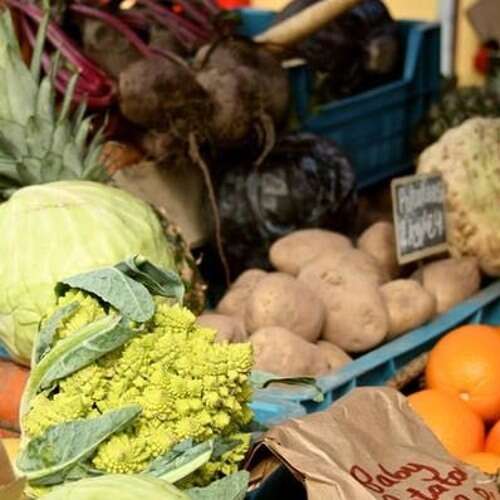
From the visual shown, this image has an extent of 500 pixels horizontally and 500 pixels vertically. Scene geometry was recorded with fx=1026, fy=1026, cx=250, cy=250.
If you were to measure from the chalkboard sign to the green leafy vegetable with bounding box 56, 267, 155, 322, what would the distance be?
0.87 m

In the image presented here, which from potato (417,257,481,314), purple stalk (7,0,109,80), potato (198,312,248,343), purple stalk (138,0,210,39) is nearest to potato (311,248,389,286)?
potato (417,257,481,314)

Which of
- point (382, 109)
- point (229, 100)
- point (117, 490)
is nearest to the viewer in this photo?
point (117, 490)

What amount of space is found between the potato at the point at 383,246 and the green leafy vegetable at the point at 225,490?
1.07m

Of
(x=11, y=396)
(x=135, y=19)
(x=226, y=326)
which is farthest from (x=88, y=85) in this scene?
(x=11, y=396)

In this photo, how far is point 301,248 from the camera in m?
2.08

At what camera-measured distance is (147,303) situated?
3.78ft

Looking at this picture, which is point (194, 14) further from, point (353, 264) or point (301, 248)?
point (353, 264)

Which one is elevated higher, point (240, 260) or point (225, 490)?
point (225, 490)

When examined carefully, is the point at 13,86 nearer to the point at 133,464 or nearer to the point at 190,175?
the point at 190,175

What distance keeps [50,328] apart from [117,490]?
237mm

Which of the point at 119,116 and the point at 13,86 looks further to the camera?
the point at 119,116

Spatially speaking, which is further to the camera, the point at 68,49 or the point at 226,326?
the point at 68,49

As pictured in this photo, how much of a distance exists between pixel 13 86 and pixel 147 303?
729 mm

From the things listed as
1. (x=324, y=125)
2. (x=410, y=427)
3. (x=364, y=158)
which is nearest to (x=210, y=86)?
(x=324, y=125)
